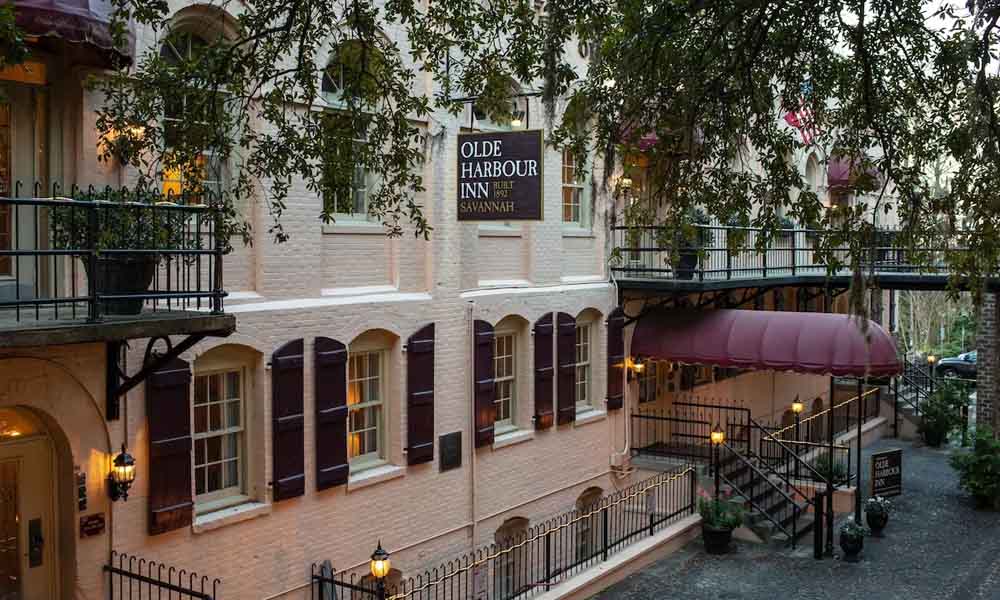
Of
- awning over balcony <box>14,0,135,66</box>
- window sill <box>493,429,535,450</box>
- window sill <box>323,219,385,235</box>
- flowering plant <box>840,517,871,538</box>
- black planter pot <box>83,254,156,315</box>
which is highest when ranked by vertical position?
awning over balcony <box>14,0,135,66</box>

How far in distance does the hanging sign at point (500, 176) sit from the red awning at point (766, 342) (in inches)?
289

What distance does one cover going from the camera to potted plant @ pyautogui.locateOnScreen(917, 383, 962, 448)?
27.3 m

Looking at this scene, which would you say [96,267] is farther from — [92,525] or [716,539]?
[716,539]

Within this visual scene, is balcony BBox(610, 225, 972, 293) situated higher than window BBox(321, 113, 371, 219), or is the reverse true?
window BBox(321, 113, 371, 219)

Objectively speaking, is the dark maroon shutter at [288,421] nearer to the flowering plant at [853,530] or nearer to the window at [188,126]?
the window at [188,126]

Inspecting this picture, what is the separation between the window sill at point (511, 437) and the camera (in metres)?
17.0

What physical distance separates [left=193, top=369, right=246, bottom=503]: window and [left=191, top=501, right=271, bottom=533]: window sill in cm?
23

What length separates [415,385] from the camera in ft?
49.7

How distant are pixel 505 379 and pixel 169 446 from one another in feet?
23.4

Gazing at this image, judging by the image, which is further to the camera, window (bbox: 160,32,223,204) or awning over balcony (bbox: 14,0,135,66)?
window (bbox: 160,32,223,204)

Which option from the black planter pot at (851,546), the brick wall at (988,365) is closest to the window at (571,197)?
the black planter pot at (851,546)

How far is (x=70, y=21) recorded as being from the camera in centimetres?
904

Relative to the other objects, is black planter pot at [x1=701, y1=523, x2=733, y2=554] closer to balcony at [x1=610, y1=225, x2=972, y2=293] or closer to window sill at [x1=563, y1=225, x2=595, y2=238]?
balcony at [x1=610, y1=225, x2=972, y2=293]

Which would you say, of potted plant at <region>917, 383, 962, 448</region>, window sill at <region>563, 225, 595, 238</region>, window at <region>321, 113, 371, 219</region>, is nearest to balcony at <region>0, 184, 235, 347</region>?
window at <region>321, 113, 371, 219</region>
